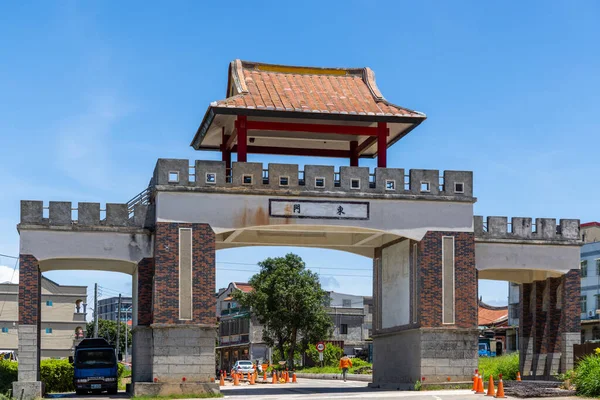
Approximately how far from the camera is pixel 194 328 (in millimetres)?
33125

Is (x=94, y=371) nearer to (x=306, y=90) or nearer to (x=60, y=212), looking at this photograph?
(x=60, y=212)

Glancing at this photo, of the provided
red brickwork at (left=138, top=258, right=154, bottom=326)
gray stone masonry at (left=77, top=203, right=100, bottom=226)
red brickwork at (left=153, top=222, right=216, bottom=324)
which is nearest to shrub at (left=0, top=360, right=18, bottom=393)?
red brickwork at (left=138, top=258, right=154, bottom=326)

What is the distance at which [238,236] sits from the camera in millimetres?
37281

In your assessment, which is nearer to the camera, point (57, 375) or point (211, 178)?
point (211, 178)

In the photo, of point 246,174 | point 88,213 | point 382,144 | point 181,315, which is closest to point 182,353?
point 181,315

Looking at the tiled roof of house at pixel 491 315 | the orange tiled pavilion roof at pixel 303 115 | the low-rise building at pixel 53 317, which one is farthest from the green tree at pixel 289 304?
the orange tiled pavilion roof at pixel 303 115

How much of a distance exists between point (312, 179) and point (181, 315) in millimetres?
6881

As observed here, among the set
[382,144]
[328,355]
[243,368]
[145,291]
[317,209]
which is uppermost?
[382,144]

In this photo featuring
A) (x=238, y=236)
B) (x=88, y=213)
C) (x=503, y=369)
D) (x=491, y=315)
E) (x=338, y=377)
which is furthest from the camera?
(x=491, y=315)

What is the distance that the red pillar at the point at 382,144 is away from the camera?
35.9m

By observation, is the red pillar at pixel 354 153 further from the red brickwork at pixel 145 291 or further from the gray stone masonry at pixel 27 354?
the gray stone masonry at pixel 27 354

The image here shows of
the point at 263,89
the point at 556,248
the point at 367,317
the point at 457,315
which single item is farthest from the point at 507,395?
the point at 367,317

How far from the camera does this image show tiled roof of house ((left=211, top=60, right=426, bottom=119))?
3553cm

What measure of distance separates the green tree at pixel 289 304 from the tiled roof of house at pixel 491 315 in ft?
63.4
